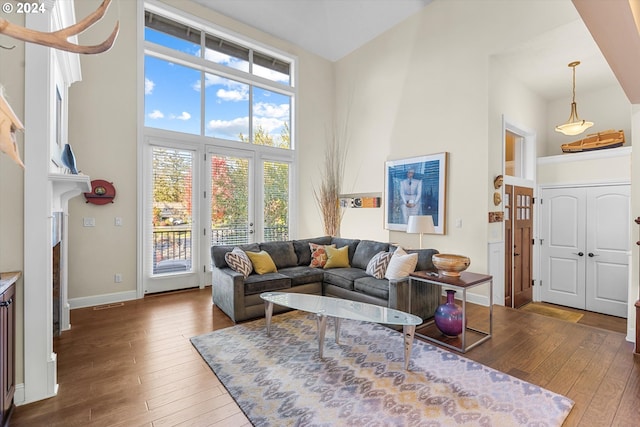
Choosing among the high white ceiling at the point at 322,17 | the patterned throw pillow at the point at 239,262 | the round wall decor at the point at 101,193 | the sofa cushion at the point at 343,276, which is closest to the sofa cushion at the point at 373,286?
the sofa cushion at the point at 343,276

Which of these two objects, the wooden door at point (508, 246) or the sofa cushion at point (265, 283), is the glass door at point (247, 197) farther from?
the wooden door at point (508, 246)

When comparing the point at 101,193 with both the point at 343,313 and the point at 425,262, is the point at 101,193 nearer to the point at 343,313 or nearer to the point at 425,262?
the point at 343,313

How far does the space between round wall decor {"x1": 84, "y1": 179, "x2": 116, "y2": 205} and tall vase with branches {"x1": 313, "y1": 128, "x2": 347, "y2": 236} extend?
3.65 m

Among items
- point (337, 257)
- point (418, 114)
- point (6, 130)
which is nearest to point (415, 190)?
point (418, 114)

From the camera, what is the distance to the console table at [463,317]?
287 centimetres

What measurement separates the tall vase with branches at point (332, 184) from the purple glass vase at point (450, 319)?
133 inches

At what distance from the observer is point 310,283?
4148 mm

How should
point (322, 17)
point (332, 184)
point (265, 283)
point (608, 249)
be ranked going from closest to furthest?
point (265, 283)
point (608, 249)
point (322, 17)
point (332, 184)

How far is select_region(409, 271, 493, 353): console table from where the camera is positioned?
2.87 meters

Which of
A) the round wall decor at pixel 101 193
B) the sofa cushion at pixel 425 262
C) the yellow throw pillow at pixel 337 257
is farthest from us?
the yellow throw pillow at pixel 337 257

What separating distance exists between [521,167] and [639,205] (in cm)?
255

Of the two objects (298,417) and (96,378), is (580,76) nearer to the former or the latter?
(298,417)

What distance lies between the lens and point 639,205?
3.00 meters

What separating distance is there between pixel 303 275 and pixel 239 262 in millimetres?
857
